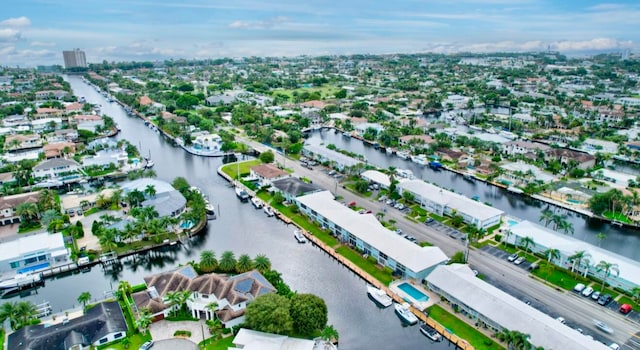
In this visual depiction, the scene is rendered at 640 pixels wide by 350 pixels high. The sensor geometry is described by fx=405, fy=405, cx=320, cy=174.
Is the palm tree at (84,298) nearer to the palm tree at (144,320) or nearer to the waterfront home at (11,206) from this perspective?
the palm tree at (144,320)

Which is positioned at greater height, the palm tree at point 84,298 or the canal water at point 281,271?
the palm tree at point 84,298

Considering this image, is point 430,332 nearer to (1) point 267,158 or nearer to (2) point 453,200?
(2) point 453,200

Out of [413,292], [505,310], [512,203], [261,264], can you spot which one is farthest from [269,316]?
[512,203]

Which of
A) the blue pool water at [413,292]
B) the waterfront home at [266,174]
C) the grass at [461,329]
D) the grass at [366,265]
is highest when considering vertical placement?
the waterfront home at [266,174]

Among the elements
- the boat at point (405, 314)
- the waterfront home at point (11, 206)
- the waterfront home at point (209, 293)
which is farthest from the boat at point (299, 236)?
the waterfront home at point (11, 206)

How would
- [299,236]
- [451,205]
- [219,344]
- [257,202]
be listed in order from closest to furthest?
[219,344] < [299,236] < [451,205] < [257,202]

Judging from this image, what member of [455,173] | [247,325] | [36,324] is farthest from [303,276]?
[455,173]
